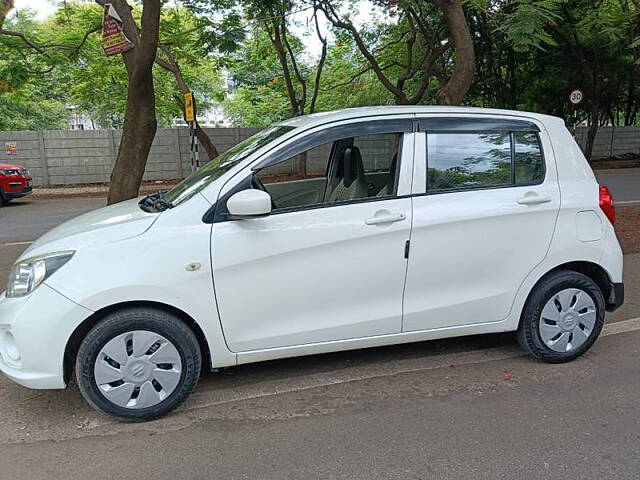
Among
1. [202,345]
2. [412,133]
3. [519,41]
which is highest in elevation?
[519,41]

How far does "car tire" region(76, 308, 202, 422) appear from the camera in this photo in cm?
318

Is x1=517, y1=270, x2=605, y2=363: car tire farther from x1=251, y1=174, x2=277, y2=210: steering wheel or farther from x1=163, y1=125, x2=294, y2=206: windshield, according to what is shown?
x1=163, y1=125, x2=294, y2=206: windshield

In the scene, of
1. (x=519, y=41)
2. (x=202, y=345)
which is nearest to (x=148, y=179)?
(x=519, y=41)

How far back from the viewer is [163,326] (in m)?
3.25

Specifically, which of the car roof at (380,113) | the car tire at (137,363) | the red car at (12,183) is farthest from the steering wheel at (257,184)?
the red car at (12,183)

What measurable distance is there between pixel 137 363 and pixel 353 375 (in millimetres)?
1512

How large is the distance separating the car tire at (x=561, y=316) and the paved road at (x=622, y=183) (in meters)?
8.83

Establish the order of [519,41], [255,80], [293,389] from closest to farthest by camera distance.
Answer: [293,389]
[519,41]
[255,80]

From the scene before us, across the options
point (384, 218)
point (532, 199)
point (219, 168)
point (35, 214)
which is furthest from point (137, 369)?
point (35, 214)

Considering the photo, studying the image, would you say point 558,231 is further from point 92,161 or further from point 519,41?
point 92,161

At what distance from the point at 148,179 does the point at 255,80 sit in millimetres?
14764

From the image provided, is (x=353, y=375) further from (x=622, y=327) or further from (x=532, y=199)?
(x=622, y=327)

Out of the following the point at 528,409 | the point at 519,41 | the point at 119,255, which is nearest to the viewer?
the point at 119,255

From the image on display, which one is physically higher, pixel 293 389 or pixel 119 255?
pixel 119 255
